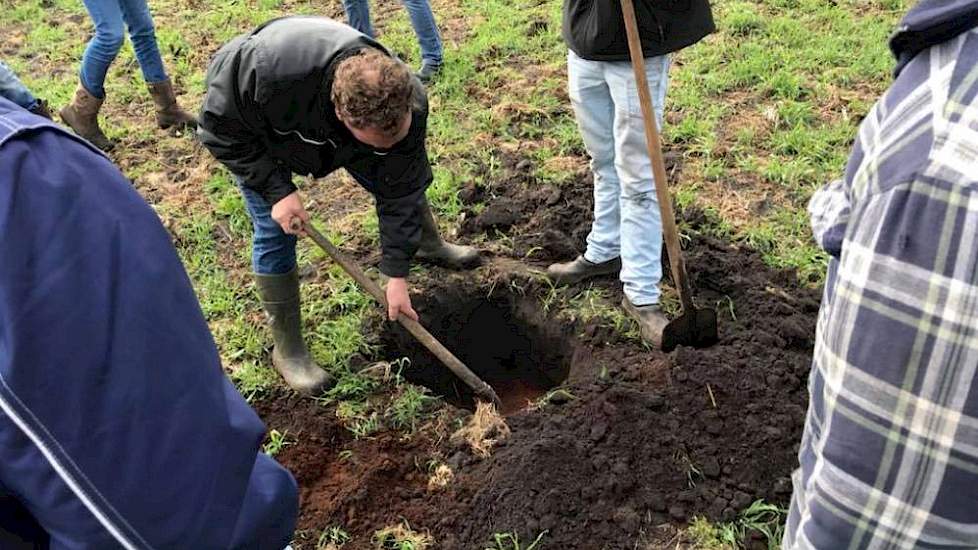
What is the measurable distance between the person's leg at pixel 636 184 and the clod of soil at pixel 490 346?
0.50m

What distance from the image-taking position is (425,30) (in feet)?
20.0

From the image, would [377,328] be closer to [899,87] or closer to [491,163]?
[491,163]

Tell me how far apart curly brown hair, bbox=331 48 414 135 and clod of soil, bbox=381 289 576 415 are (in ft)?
5.01

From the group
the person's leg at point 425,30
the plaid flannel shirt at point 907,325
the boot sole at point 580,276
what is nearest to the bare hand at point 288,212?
the boot sole at point 580,276

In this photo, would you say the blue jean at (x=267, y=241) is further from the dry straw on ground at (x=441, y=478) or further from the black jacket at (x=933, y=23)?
the black jacket at (x=933, y=23)

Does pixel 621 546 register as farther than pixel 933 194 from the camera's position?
Yes

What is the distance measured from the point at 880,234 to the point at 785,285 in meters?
3.23

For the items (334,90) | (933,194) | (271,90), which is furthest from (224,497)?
(271,90)

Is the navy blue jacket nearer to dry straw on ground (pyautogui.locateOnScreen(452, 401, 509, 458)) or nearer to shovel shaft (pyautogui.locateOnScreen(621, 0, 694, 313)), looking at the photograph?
dry straw on ground (pyautogui.locateOnScreen(452, 401, 509, 458))

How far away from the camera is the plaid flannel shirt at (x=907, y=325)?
96cm

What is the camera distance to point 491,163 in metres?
5.26

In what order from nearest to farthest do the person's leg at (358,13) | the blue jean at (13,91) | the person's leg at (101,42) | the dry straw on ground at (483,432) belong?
the blue jean at (13,91) < the dry straw on ground at (483,432) < the person's leg at (101,42) < the person's leg at (358,13)

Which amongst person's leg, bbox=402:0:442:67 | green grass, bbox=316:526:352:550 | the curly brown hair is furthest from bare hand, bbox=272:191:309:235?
person's leg, bbox=402:0:442:67

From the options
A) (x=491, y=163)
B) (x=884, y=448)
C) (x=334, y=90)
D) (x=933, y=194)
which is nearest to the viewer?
(x=933, y=194)
